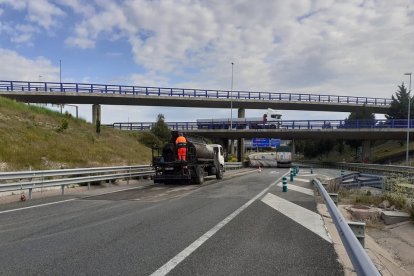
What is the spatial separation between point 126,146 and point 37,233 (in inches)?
1385

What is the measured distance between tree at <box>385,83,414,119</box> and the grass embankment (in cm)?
4803

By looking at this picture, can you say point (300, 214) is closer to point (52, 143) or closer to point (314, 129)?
point (52, 143)

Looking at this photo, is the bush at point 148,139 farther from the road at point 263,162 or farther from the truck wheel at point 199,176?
the truck wheel at point 199,176

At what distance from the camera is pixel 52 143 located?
101 ft

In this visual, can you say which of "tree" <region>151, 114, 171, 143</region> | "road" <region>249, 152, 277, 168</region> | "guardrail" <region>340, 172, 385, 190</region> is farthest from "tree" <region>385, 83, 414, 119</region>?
"guardrail" <region>340, 172, 385, 190</region>

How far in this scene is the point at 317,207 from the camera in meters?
12.4

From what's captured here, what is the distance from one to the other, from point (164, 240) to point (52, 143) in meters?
25.4

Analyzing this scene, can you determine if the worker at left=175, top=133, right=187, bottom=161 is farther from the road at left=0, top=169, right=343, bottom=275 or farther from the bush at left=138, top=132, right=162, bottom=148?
the bush at left=138, top=132, right=162, bottom=148

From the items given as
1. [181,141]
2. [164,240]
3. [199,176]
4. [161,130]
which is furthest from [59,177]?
[161,130]

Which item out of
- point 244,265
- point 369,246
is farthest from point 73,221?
point 369,246

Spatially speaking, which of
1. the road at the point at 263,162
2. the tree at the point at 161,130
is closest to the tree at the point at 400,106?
the road at the point at 263,162

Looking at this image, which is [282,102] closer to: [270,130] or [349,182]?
[270,130]

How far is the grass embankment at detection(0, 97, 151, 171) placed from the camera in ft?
84.8

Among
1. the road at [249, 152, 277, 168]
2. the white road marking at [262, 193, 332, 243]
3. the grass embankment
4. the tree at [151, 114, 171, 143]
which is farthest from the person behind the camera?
the road at [249, 152, 277, 168]
